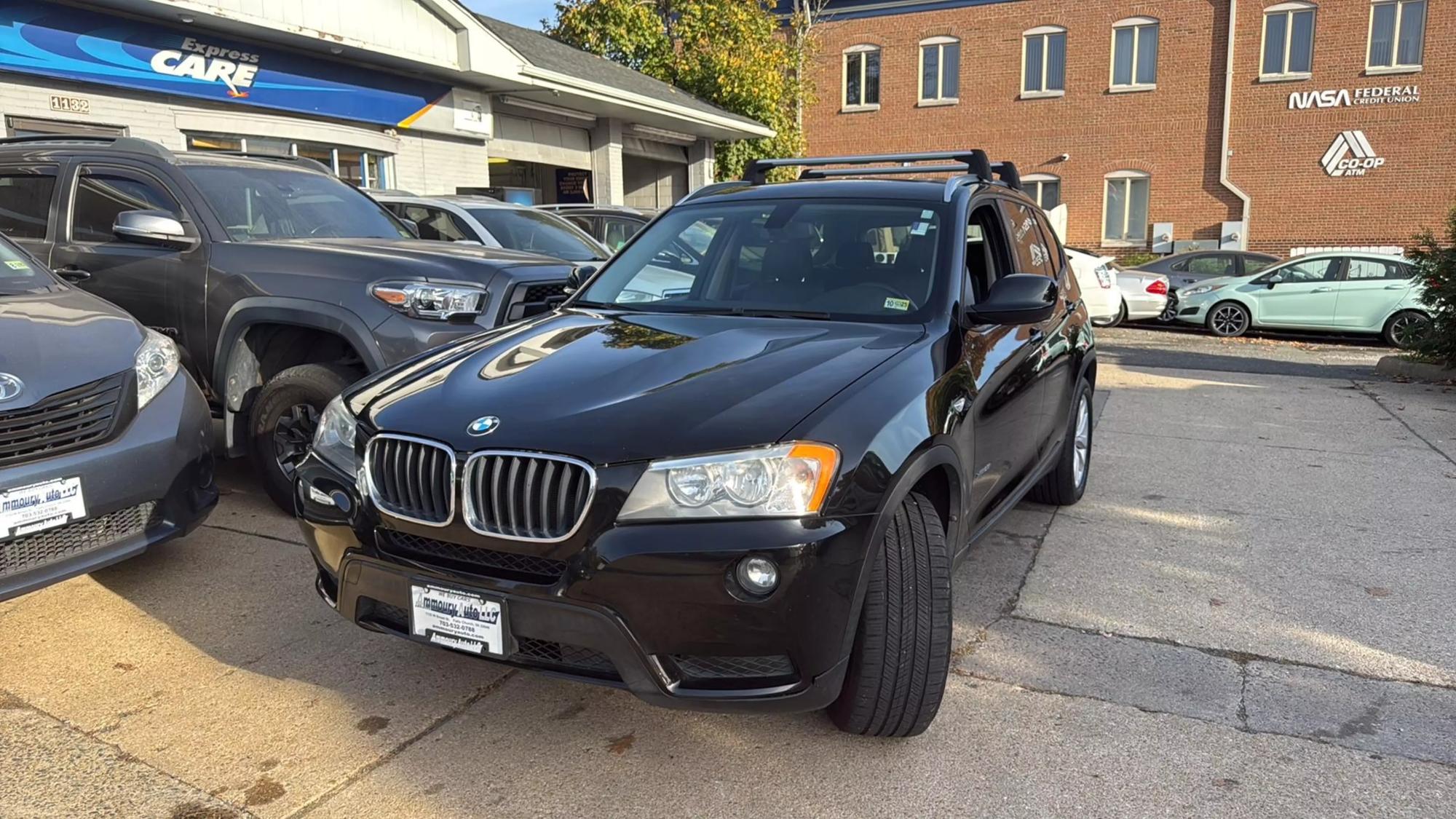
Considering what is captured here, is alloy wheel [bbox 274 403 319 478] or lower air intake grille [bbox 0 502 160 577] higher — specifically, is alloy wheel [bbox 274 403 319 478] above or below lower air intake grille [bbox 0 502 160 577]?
above

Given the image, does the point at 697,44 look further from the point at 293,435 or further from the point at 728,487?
the point at 728,487

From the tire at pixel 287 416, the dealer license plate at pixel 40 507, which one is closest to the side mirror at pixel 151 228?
the tire at pixel 287 416

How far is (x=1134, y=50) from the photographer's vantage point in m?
26.9

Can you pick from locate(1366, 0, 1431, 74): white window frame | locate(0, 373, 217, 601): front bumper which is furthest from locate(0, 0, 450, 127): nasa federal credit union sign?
locate(1366, 0, 1431, 74): white window frame

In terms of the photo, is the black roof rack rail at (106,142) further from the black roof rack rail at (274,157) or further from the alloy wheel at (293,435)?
the alloy wheel at (293,435)

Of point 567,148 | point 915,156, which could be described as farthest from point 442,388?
point 567,148

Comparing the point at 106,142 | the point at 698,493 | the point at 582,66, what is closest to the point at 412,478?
the point at 698,493

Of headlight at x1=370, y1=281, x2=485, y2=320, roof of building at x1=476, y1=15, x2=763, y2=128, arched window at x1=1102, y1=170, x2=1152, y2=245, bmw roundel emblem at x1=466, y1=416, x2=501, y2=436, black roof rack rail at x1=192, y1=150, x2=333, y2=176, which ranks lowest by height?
bmw roundel emblem at x1=466, y1=416, x2=501, y2=436

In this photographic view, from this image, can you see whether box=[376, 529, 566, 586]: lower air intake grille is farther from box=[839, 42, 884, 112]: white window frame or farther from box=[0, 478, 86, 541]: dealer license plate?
box=[839, 42, 884, 112]: white window frame

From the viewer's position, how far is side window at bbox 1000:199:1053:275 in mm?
4609

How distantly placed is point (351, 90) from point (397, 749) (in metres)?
12.5

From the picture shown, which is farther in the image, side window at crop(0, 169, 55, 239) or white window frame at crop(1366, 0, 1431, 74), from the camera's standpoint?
white window frame at crop(1366, 0, 1431, 74)

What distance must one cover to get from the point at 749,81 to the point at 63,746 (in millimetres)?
22263

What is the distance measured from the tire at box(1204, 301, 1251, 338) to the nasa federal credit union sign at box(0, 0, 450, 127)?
12589mm
